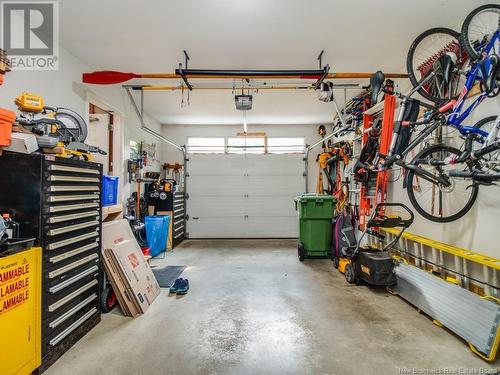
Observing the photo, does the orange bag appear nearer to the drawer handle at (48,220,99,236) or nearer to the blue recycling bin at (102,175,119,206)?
the drawer handle at (48,220,99,236)

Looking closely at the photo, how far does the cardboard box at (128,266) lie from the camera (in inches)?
94.6

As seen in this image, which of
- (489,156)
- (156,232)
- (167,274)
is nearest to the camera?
(489,156)

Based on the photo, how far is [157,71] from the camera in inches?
139

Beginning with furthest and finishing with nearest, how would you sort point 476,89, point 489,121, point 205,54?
point 205,54 → point 476,89 → point 489,121

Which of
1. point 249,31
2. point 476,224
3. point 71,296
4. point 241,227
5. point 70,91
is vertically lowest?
point 241,227

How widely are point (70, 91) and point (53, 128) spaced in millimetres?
1384

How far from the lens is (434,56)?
270cm

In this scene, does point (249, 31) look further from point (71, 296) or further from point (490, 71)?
point (71, 296)

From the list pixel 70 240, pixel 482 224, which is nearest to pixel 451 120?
pixel 482 224

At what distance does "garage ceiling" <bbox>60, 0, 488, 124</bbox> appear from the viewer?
223cm

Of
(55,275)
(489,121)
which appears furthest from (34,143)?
(489,121)

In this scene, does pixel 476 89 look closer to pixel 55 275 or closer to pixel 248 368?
pixel 248 368

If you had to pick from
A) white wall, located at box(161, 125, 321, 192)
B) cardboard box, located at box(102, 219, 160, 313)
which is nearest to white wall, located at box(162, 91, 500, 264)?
white wall, located at box(161, 125, 321, 192)

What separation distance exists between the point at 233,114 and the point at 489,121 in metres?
4.29
